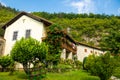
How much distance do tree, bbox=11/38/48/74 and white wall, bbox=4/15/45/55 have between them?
11.5 m

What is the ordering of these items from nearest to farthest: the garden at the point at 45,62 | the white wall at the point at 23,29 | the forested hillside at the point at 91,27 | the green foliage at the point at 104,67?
1. the green foliage at the point at 104,67
2. the garden at the point at 45,62
3. the white wall at the point at 23,29
4. the forested hillside at the point at 91,27

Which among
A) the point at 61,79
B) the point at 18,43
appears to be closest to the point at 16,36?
the point at 18,43

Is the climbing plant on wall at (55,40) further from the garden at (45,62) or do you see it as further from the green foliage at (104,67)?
the green foliage at (104,67)

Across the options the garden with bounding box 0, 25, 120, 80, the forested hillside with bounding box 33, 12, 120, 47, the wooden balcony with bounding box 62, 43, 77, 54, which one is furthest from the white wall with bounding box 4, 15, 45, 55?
the forested hillside with bounding box 33, 12, 120, 47

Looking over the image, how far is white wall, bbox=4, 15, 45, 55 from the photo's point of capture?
4184 cm

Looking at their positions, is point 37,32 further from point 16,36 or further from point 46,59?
point 46,59

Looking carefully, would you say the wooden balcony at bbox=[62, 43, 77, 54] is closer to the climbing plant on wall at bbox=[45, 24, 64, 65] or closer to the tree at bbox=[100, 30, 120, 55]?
the climbing plant on wall at bbox=[45, 24, 64, 65]

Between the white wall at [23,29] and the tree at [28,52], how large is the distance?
11.5 m

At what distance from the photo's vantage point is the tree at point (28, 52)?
94.6ft

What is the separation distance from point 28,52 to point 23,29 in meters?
15.9

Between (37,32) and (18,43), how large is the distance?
1206 cm

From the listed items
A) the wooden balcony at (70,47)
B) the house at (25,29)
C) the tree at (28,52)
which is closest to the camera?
the tree at (28,52)

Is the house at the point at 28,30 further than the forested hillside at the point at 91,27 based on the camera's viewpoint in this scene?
No

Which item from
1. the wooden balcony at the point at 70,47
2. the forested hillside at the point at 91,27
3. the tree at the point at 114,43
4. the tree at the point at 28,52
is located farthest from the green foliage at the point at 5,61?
the forested hillside at the point at 91,27
